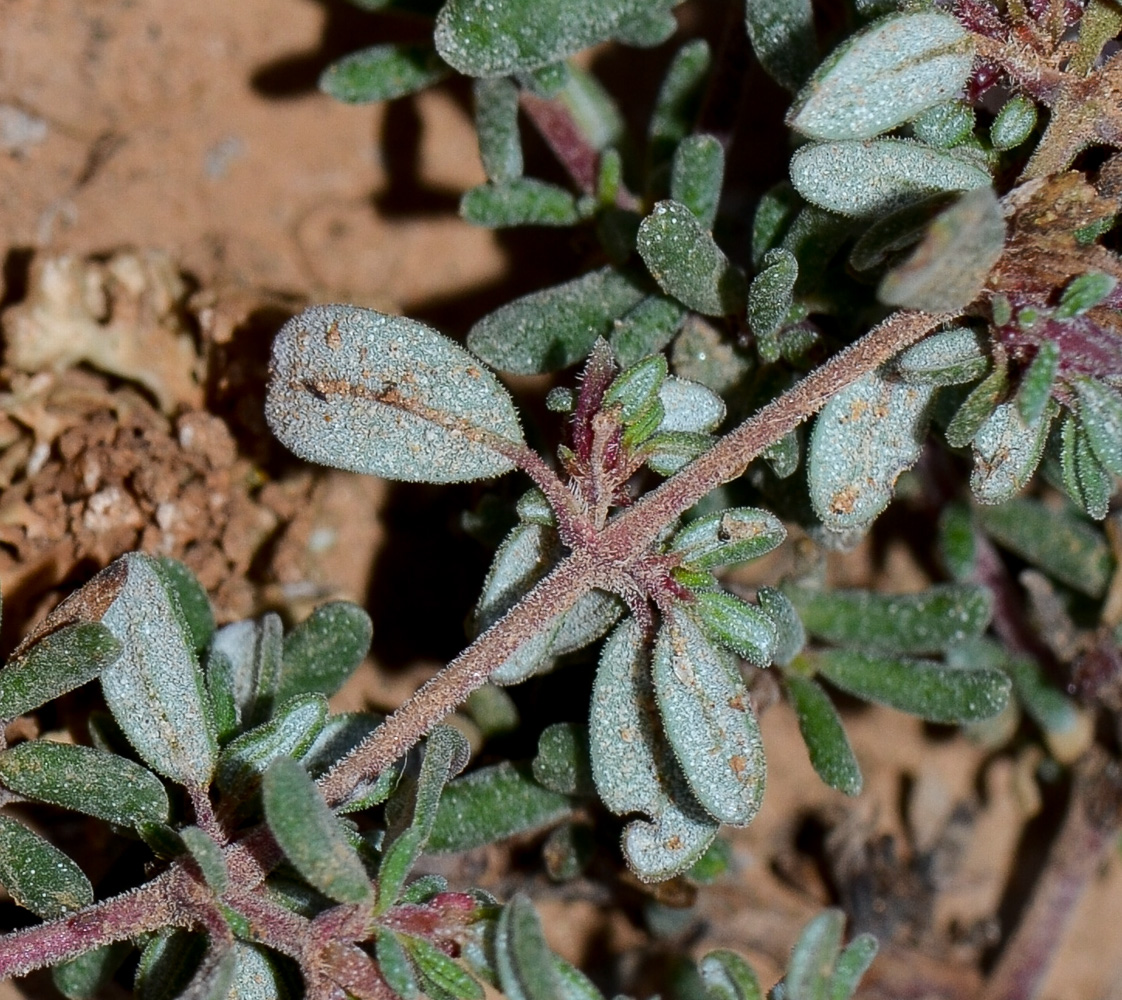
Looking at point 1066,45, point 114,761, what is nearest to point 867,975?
point 114,761

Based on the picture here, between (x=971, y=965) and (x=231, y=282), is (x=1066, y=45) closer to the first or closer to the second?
(x=231, y=282)

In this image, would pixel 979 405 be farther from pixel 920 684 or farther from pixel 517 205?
pixel 517 205

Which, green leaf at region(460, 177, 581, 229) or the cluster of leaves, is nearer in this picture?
the cluster of leaves

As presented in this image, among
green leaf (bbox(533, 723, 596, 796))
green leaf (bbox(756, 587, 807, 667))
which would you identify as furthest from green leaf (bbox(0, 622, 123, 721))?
green leaf (bbox(756, 587, 807, 667))

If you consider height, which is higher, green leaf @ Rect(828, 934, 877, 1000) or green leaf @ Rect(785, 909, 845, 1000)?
green leaf @ Rect(785, 909, 845, 1000)

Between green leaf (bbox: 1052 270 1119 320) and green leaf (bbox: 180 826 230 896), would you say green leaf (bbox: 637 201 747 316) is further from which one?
green leaf (bbox: 180 826 230 896)

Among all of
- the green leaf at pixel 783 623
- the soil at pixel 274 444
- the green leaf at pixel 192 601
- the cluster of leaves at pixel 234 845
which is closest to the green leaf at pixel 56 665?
the cluster of leaves at pixel 234 845

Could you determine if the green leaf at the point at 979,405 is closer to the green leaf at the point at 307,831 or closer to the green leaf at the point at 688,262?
the green leaf at the point at 688,262
